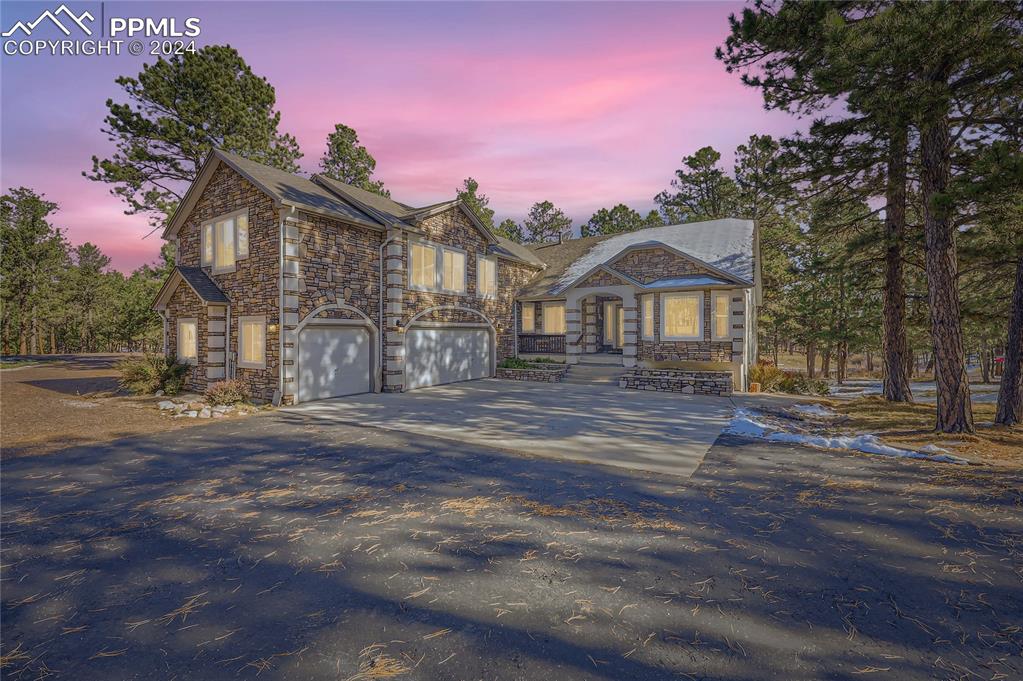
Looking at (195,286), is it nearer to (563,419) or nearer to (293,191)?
(293,191)

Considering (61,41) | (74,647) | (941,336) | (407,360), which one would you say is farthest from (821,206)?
(61,41)

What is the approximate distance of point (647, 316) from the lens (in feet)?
62.1

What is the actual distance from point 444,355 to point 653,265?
32.6 ft

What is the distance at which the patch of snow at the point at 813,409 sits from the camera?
1176 cm

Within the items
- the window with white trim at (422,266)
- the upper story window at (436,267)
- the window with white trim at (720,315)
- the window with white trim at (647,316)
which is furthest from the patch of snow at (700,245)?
the window with white trim at (422,266)

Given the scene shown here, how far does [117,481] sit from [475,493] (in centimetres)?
527

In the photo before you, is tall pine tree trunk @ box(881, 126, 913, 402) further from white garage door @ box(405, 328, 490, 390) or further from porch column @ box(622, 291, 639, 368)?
white garage door @ box(405, 328, 490, 390)

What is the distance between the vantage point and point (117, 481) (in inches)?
249

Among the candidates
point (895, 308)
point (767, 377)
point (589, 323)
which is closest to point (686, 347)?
point (767, 377)

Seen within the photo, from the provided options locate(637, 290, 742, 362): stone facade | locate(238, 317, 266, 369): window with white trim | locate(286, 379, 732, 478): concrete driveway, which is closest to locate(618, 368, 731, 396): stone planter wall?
locate(637, 290, 742, 362): stone facade

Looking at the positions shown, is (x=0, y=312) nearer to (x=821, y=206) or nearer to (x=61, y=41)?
(x=61, y=41)

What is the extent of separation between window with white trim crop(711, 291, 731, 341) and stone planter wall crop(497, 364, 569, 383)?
6.32 m

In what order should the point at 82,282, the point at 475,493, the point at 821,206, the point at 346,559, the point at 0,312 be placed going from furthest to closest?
the point at 82,282 → the point at 0,312 → the point at 821,206 → the point at 475,493 → the point at 346,559

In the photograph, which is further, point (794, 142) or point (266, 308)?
point (266, 308)
